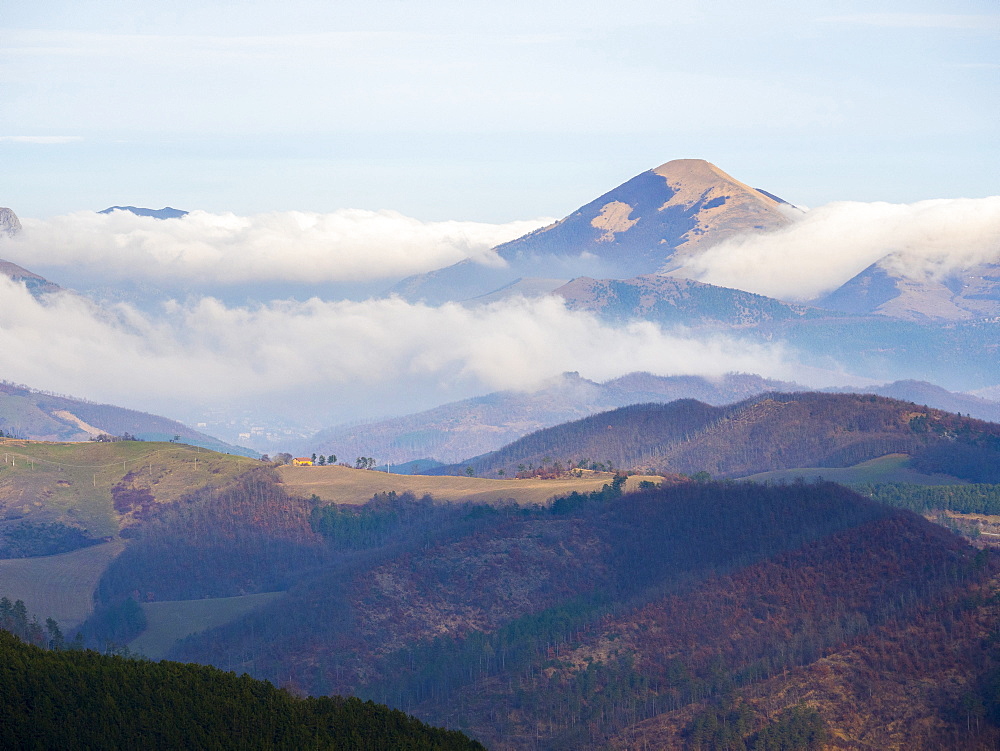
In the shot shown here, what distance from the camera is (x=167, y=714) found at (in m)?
164

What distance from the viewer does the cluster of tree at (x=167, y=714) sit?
158 metres

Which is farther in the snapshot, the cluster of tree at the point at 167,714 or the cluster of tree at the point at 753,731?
the cluster of tree at the point at 753,731

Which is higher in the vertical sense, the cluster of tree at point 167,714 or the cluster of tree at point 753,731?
the cluster of tree at point 167,714

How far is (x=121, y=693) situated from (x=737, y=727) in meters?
80.7

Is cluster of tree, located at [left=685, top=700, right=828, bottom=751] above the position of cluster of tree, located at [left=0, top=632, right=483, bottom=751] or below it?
below

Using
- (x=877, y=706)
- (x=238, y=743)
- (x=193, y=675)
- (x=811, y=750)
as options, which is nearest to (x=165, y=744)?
(x=238, y=743)

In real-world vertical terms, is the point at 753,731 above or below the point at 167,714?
below

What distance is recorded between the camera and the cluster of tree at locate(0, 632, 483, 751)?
158 m

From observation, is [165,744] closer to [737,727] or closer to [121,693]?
[121,693]

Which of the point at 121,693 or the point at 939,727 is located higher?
the point at 121,693

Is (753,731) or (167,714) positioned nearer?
(167,714)

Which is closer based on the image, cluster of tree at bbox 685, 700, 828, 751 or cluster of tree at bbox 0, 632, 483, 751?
cluster of tree at bbox 0, 632, 483, 751

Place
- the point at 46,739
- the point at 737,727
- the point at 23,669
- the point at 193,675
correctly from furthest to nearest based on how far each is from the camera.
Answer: the point at 737,727
the point at 193,675
the point at 23,669
the point at 46,739

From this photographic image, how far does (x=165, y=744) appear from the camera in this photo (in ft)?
519
